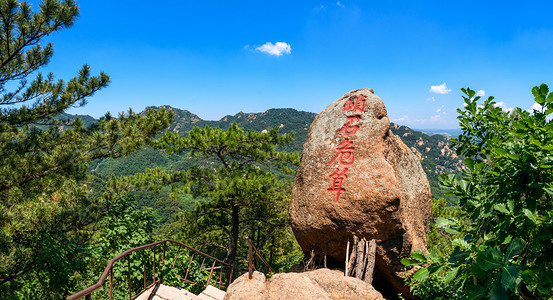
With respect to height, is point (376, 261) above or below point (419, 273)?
below

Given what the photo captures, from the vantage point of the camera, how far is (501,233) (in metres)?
1.55

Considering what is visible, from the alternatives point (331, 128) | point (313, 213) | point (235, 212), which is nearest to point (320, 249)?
point (313, 213)

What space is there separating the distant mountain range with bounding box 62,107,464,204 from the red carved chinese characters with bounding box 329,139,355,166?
61665mm

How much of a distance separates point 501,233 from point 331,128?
4256 millimetres

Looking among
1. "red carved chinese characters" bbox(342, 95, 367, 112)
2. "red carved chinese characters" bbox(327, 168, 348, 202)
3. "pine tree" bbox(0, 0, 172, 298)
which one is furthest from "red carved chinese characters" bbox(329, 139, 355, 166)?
"pine tree" bbox(0, 0, 172, 298)

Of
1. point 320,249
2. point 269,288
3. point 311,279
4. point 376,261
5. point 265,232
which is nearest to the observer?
point 269,288

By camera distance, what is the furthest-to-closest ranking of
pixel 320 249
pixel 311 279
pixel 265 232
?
pixel 265 232, pixel 320 249, pixel 311 279

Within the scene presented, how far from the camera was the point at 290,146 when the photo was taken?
331ft

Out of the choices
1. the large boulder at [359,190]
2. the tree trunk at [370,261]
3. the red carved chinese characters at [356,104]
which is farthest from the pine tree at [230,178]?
the tree trunk at [370,261]

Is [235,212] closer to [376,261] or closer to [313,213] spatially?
[313,213]

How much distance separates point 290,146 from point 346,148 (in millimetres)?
95546

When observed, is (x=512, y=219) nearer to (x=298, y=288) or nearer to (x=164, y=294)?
(x=298, y=288)

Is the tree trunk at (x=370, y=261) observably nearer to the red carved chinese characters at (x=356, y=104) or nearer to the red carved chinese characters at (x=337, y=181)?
the red carved chinese characters at (x=337, y=181)

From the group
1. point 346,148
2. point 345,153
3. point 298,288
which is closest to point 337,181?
point 345,153
